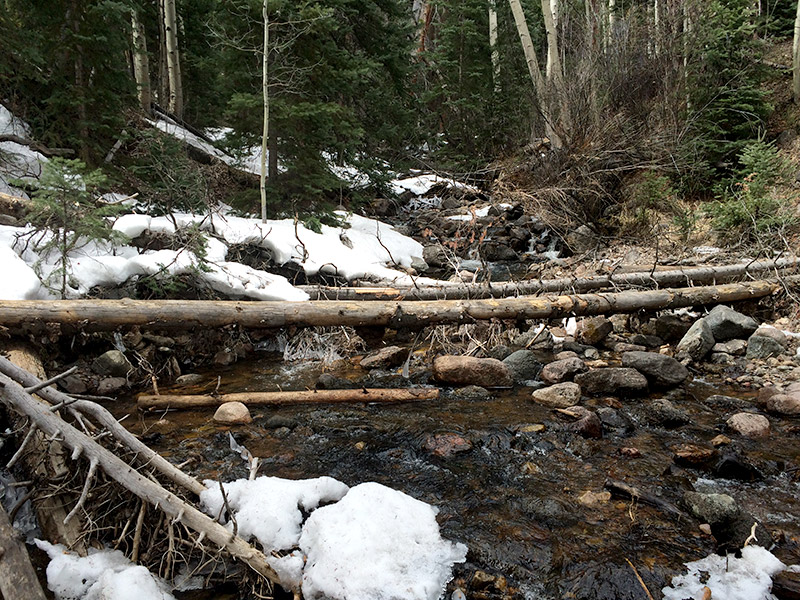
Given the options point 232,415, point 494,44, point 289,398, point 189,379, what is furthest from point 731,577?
point 494,44

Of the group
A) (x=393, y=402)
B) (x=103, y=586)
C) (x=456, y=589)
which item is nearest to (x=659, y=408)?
(x=393, y=402)

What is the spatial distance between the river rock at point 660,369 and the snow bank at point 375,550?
351cm

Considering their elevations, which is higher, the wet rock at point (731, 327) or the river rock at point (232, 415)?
the wet rock at point (731, 327)

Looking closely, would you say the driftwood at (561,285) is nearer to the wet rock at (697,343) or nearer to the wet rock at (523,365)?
the wet rock at (523,365)

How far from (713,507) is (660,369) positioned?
254cm

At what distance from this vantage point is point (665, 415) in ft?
14.1

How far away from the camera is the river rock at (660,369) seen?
5.07 meters

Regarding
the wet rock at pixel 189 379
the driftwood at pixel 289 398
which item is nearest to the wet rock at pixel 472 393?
the driftwood at pixel 289 398

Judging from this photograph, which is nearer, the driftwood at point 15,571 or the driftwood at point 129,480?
the driftwood at point 15,571

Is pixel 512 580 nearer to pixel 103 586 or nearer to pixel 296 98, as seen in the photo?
pixel 103 586

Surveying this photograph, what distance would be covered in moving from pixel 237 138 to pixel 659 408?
33.3ft

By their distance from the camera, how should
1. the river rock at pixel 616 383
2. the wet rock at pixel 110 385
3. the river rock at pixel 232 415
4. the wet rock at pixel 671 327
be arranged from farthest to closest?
the wet rock at pixel 671 327 < the wet rock at pixel 110 385 < the river rock at pixel 616 383 < the river rock at pixel 232 415

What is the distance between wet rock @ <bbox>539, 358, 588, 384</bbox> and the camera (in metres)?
5.39

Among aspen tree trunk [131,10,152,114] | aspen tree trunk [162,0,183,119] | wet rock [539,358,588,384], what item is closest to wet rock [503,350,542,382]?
wet rock [539,358,588,384]
